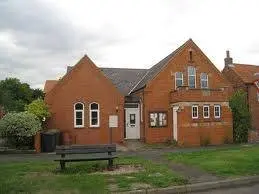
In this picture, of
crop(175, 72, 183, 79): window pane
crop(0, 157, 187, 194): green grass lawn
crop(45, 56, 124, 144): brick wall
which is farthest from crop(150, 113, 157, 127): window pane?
crop(0, 157, 187, 194): green grass lawn

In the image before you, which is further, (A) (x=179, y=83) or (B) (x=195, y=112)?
(A) (x=179, y=83)

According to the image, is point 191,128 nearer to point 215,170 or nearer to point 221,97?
point 221,97

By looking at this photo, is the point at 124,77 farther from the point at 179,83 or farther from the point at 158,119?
the point at 158,119

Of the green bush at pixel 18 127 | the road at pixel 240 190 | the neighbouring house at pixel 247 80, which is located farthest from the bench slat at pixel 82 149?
the neighbouring house at pixel 247 80

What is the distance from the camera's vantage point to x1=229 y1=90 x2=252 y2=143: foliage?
104 feet

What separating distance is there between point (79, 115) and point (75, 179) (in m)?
16.7

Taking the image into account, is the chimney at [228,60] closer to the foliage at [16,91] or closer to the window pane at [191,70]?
the window pane at [191,70]

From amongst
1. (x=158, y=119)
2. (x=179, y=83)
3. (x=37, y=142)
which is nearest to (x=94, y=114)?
(x=158, y=119)

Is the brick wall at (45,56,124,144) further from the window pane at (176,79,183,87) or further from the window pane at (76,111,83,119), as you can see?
the window pane at (176,79,183,87)

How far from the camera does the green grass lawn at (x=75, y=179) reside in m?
11.2

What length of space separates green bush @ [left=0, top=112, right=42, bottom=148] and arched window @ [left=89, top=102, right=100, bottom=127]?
5.30 m

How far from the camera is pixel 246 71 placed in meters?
45.0

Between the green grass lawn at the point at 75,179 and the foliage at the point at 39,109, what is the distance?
1161 cm

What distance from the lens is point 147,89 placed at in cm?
3103
